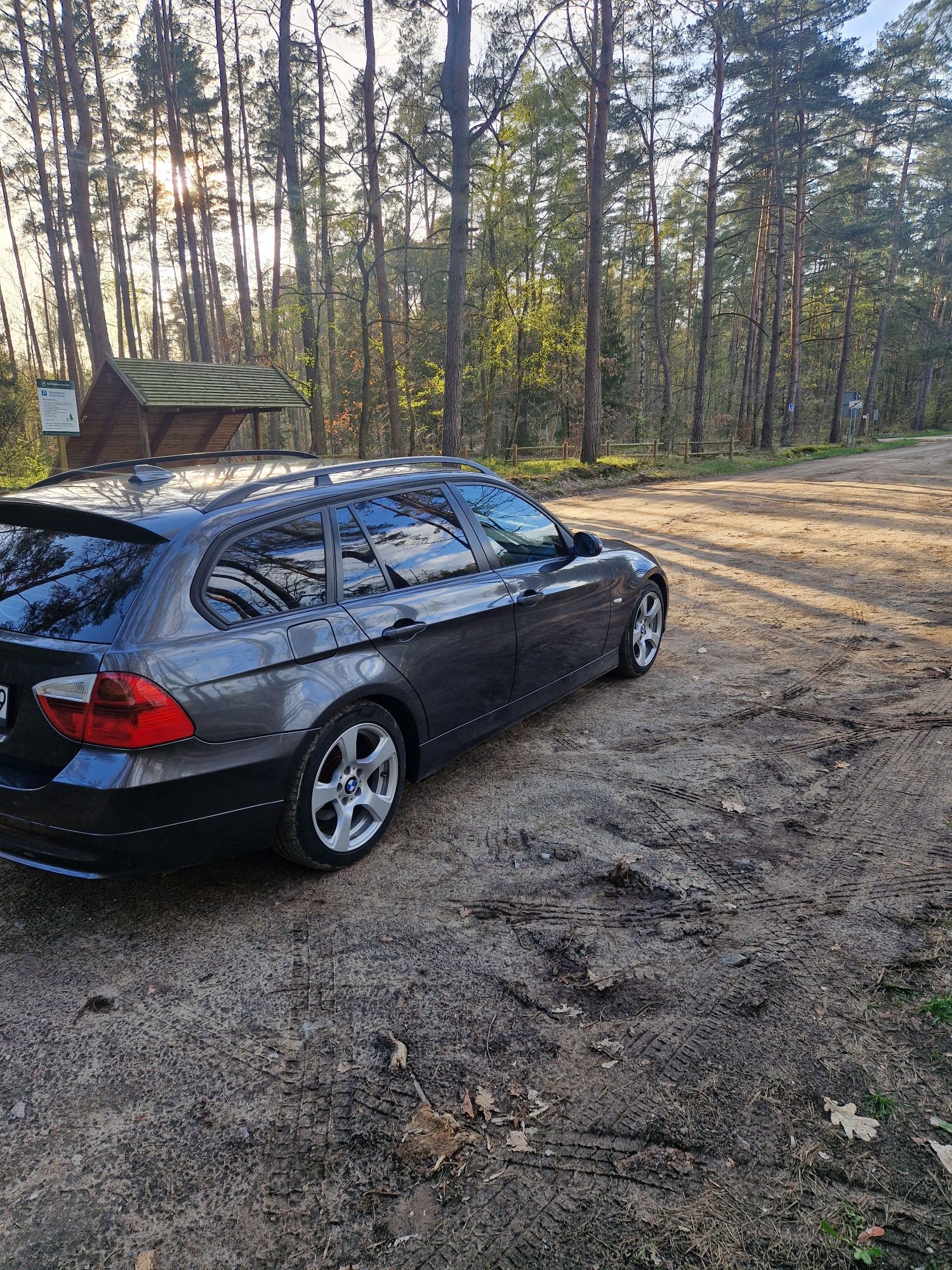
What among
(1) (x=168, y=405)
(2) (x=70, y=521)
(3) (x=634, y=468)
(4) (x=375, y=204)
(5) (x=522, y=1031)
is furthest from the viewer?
(3) (x=634, y=468)

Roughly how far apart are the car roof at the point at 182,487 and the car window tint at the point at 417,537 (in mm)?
114

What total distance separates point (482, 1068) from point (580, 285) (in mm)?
42505

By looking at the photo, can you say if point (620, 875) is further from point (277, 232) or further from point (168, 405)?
point (277, 232)

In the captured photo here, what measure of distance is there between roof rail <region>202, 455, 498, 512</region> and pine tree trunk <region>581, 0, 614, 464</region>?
1863 cm

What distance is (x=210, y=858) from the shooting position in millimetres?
2811

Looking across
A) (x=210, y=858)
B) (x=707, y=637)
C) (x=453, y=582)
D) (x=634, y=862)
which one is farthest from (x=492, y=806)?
(x=707, y=637)

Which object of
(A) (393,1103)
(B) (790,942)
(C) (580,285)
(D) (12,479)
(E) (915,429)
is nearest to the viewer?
(A) (393,1103)

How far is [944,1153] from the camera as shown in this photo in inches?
76.4

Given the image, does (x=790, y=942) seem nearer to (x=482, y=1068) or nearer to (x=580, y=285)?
(x=482, y=1068)

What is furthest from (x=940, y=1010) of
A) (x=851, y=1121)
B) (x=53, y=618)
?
(x=53, y=618)

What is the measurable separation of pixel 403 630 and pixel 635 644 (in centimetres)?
266

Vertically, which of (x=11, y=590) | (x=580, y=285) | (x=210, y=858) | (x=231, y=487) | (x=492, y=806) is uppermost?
(x=580, y=285)

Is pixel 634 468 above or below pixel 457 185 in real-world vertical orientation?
below

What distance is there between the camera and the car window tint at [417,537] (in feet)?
11.8
